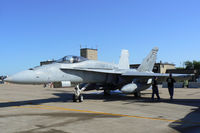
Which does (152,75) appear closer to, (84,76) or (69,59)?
(84,76)

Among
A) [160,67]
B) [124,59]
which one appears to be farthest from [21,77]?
[160,67]

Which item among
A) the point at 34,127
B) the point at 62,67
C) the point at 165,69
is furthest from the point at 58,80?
the point at 165,69

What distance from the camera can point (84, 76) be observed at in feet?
41.1

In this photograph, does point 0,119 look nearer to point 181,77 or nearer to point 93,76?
point 93,76

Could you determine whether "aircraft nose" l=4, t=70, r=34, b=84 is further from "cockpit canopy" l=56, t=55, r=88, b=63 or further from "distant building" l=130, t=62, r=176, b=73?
"distant building" l=130, t=62, r=176, b=73

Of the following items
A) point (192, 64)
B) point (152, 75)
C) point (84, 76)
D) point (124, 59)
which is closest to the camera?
point (84, 76)

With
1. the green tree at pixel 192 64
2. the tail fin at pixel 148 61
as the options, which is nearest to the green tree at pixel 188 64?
the green tree at pixel 192 64

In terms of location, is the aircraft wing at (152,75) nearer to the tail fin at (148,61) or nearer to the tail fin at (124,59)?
the tail fin at (148,61)

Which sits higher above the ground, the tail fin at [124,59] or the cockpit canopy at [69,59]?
the tail fin at [124,59]

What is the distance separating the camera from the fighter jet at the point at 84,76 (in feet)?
32.6

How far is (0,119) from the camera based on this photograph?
293 inches

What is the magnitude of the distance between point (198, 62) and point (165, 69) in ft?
161

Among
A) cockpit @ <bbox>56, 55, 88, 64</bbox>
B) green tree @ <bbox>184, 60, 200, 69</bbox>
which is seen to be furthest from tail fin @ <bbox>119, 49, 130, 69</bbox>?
green tree @ <bbox>184, 60, 200, 69</bbox>

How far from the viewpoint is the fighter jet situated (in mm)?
9952
